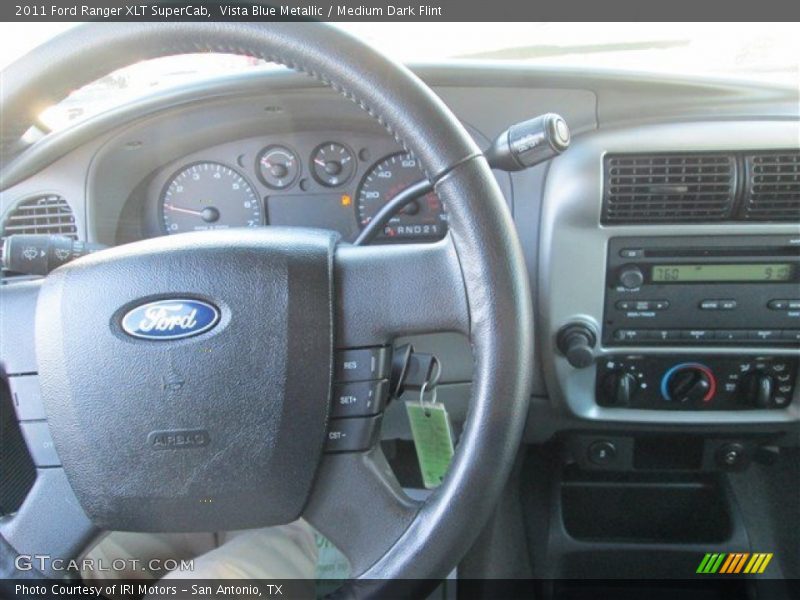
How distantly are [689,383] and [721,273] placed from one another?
0.23 metres

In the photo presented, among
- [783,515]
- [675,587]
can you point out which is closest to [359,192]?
[675,587]

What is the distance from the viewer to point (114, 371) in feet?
3.29

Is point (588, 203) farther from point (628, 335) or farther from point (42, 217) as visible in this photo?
point (42, 217)

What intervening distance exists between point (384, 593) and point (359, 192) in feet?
3.27

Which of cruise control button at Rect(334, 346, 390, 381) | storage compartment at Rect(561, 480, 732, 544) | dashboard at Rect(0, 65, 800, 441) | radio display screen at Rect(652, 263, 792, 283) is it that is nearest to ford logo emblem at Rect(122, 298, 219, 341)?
cruise control button at Rect(334, 346, 390, 381)

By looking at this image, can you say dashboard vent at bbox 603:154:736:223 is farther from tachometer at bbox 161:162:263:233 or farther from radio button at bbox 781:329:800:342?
tachometer at bbox 161:162:263:233

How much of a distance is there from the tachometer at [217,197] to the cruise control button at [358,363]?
0.83 metres

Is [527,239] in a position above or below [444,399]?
above

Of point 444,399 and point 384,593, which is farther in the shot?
point 444,399

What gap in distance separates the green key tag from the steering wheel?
119mm

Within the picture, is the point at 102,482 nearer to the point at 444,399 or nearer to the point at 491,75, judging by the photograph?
the point at 444,399

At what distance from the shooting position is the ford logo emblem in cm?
100

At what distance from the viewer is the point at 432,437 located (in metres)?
1.17

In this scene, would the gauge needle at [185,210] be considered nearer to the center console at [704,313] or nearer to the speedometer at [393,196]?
the speedometer at [393,196]
